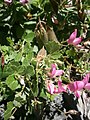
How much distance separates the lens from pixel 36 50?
5.74 feet

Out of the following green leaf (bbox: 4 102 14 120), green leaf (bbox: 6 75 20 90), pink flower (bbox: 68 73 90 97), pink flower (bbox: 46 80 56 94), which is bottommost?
green leaf (bbox: 4 102 14 120)

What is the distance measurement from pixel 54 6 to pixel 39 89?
36 cm

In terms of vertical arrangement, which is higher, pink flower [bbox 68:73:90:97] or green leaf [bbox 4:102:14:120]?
pink flower [bbox 68:73:90:97]

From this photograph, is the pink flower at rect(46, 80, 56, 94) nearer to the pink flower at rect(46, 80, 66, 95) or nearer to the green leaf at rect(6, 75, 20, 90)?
the pink flower at rect(46, 80, 66, 95)

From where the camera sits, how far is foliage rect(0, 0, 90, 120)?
157cm

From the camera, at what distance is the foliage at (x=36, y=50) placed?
1572mm

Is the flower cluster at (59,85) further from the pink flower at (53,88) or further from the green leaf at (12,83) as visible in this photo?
the green leaf at (12,83)

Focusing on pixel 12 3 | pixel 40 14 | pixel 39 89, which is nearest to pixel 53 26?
pixel 40 14

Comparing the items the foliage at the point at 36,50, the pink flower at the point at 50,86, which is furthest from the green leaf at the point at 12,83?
the pink flower at the point at 50,86

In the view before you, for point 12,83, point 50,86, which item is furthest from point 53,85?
point 12,83

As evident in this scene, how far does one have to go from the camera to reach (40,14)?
6.02 ft

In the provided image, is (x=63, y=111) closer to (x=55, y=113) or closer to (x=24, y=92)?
(x=55, y=113)

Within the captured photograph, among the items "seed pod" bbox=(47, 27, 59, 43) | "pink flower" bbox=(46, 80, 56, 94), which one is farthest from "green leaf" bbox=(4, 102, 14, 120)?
A: "seed pod" bbox=(47, 27, 59, 43)

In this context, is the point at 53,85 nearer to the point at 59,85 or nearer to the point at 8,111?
the point at 59,85
